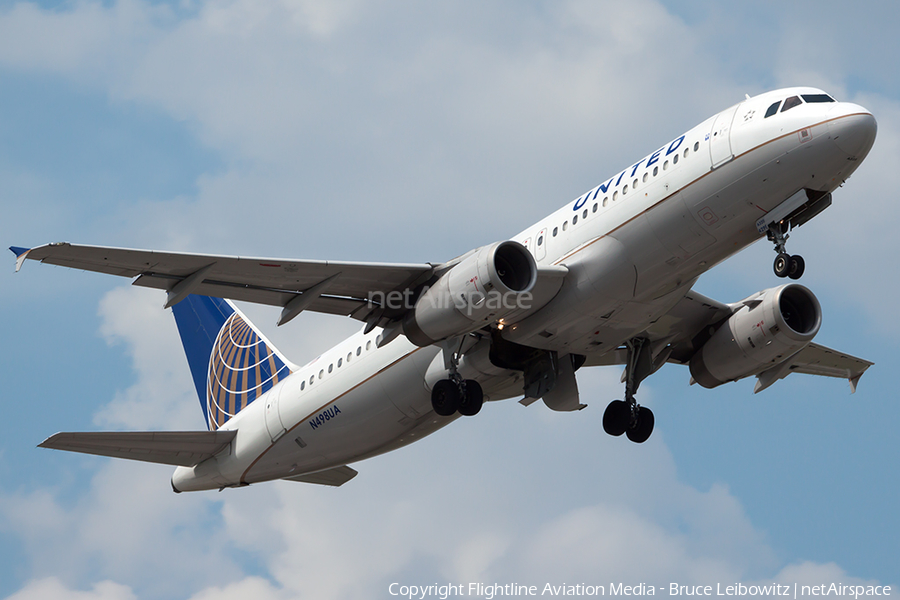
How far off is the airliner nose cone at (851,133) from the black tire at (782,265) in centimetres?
225

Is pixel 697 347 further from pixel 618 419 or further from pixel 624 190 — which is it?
pixel 624 190

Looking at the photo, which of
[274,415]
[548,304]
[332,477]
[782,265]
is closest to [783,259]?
[782,265]

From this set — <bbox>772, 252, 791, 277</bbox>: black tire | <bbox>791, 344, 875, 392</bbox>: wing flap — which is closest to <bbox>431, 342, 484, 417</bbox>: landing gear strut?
<bbox>772, 252, 791, 277</bbox>: black tire

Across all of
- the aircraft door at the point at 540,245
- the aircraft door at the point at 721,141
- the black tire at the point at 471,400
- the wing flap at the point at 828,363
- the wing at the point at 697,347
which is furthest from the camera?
the wing flap at the point at 828,363

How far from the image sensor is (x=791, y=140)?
20.3 meters

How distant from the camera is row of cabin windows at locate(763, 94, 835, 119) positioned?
67.8ft

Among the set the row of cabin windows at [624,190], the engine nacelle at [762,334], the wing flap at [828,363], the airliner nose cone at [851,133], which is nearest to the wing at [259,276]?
the row of cabin windows at [624,190]

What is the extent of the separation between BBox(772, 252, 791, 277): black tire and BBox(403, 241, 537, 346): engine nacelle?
15.3 feet

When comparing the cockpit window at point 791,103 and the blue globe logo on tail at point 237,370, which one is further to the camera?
the blue globe logo on tail at point 237,370

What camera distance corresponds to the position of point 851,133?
19859 millimetres

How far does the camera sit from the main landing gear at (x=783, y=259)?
20969 mm

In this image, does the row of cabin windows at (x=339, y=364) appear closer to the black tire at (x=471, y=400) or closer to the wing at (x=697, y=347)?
the black tire at (x=471, y=400)

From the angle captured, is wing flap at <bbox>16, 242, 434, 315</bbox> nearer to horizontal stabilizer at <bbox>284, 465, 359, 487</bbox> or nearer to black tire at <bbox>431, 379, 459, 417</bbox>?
black tire at <bbox>431, 379, 459, 417</bbox>

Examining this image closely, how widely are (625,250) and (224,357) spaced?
15.1 m
